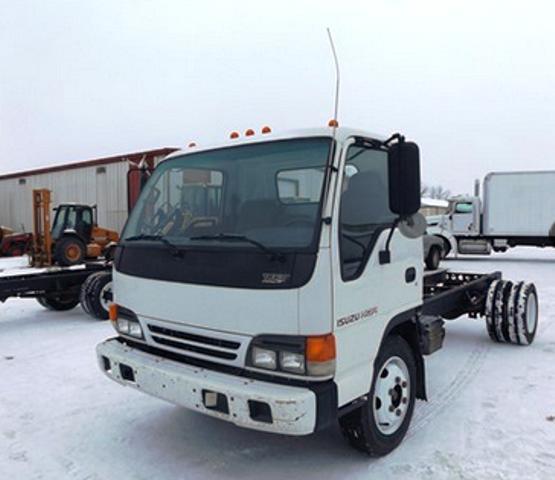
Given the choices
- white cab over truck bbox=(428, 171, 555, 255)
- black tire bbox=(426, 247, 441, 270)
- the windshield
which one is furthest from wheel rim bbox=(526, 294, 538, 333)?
white cab over truck bbox=(428, 171, 555, 255)

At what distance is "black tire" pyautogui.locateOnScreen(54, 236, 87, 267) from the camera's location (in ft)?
51.7

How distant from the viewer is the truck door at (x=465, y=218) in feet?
59.9

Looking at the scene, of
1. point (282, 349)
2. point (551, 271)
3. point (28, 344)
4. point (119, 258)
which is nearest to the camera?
point (282, 349)

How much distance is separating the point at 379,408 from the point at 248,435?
103cm

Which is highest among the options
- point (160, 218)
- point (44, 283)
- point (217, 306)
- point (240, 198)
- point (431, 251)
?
point (240, 198)

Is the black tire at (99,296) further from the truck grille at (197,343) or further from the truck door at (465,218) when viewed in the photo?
Answer: the truck door at (465,218)

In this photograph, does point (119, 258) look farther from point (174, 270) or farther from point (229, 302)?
point (229, 302)

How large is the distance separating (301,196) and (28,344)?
511 centimetres

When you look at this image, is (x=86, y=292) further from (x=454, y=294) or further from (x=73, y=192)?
(x=73, y=192)

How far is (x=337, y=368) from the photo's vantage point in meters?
2.68

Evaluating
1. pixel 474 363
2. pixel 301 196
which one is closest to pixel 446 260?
pixel 474 363

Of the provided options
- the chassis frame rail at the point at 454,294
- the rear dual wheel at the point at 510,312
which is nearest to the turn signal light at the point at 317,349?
the chassis frame rail at the point at 454,294

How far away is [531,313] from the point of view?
6.08m

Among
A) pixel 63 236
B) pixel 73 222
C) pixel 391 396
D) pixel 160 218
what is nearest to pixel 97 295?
pixel 160 218
